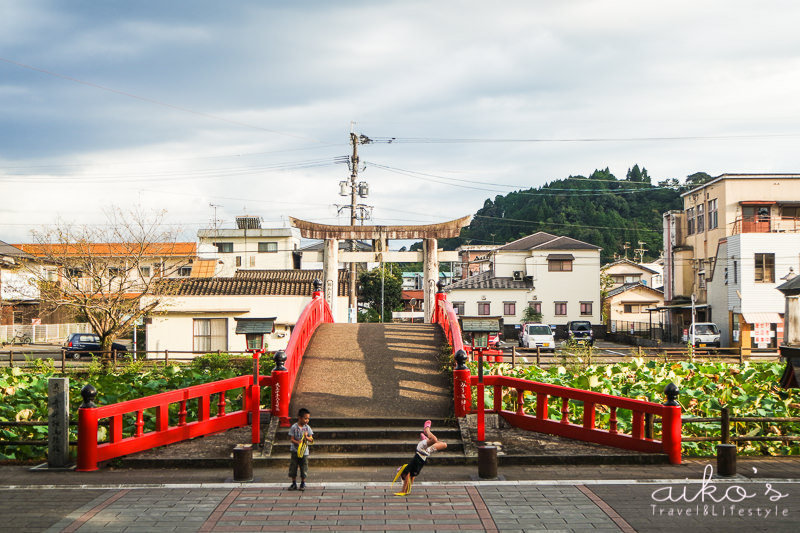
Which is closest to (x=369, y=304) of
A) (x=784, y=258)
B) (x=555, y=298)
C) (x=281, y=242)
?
(x=281, y=242)

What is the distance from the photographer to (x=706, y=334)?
1545 inches

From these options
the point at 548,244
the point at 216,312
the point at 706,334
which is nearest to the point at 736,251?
the point at 706,334

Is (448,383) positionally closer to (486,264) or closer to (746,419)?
(746,419)

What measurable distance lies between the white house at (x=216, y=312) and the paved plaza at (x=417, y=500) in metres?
19.6

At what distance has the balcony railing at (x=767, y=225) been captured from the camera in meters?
40.4

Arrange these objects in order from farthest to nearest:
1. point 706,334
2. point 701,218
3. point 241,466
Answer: point 701,218
point 706,334
point 241,466

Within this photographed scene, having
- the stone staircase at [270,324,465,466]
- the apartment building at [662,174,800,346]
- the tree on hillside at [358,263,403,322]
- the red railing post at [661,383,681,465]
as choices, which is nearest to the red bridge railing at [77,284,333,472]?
the stone staircase at [270,324,465,466]

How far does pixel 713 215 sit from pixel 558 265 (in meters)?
12.2

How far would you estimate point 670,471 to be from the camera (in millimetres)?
10594

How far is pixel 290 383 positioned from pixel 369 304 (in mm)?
43066

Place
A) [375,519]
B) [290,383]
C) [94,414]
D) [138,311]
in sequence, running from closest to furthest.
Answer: [375,519] < [94,414] < [290,383] < [138,311]

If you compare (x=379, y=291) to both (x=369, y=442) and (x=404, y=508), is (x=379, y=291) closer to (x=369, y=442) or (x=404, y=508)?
(x=369, y=442)

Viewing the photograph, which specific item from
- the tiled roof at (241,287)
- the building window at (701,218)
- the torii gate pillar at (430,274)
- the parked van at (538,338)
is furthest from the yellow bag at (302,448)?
the building window at (701,218)

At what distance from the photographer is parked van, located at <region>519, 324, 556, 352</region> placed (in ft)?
122
